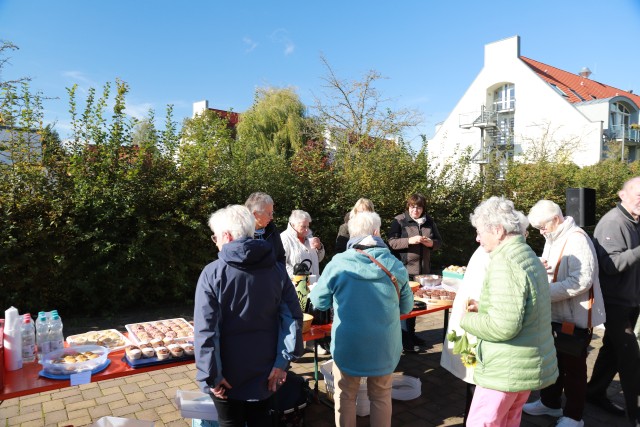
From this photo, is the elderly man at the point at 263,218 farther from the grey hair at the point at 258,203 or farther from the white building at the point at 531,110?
the white building at the point at 531,110

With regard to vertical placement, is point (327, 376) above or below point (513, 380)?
below

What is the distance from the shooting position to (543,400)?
3609 millimetres

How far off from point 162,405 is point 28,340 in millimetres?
1531

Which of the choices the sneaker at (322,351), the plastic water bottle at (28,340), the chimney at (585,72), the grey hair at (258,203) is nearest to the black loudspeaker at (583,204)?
the sneaker at (322,351)

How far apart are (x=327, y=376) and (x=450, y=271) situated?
1877mm

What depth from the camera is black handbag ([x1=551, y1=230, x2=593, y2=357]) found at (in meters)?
3.04

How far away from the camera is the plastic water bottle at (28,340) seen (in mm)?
2484

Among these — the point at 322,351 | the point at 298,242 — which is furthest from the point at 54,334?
the point at 322,351

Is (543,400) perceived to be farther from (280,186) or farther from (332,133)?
(332,133)

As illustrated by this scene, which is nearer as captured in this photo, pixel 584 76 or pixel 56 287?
pixel 56 287

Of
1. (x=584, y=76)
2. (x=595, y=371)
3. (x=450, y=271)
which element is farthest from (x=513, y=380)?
(x=584, y=76)

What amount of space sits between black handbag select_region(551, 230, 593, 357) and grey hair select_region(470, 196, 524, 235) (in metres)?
1.02

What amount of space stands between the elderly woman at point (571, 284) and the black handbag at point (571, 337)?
0.03 feet

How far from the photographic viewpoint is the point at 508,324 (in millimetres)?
2146
